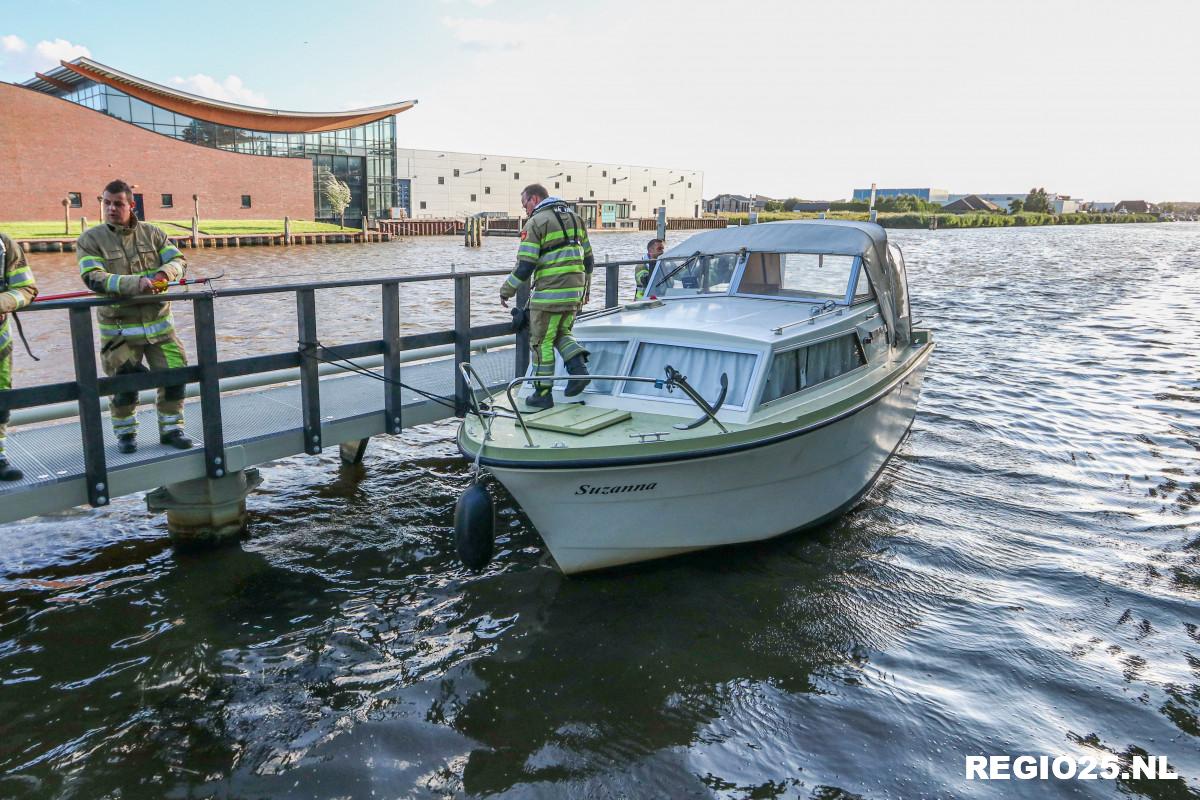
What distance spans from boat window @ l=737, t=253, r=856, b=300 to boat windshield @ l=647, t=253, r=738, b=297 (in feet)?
0.76

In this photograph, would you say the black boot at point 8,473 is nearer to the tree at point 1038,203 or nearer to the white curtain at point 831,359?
the white curtain at point 831,359

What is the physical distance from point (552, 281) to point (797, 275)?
311 centimetres

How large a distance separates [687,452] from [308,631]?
10.4 ft

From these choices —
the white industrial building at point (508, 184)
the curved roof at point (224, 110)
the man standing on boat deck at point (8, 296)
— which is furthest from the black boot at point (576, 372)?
the white industrial building at point (508, 184)

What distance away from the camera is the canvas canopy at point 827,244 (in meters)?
8.92

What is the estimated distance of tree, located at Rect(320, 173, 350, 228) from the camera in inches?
2554

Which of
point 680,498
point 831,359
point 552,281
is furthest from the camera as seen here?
point 831,359

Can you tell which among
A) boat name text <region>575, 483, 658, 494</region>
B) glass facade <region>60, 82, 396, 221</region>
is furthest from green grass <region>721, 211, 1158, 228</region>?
boat name text <region>575, 483, 658, 494</region>

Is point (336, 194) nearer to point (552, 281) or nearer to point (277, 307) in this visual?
point (277, 307)

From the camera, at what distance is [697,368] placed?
7223 millimetres

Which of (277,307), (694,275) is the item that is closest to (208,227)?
(277,307)

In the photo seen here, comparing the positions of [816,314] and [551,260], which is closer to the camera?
[551,260]

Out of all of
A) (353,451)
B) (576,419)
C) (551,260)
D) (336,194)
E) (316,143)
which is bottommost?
(353,451)

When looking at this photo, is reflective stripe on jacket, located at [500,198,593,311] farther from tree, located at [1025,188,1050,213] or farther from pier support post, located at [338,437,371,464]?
tree, located at [1025,188,1050,213]
